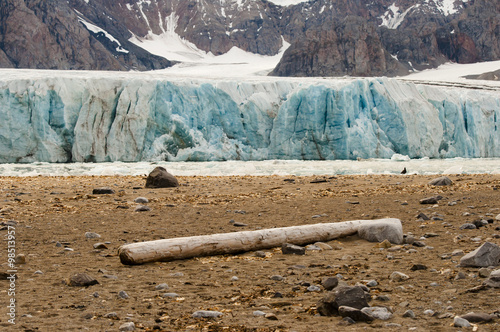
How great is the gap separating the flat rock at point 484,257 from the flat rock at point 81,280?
10.1ft

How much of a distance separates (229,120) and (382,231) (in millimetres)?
18168

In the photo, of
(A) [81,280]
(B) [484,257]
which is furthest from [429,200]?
(A) [81,280]

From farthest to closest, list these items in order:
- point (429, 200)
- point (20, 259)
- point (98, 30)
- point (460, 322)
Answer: point (98, 30)
point (429, 200)
point (20, 259)
point (460, 322)

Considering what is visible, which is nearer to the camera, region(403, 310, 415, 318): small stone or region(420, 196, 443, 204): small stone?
region(403, 310, 415, 318): small stone

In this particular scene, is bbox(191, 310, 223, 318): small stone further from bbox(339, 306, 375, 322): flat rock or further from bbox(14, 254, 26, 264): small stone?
bbox(14, 254, 26, 264): small stone

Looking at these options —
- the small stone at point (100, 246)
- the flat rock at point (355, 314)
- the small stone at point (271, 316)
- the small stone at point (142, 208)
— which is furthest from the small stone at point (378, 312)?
the small stone at point (142, 208)

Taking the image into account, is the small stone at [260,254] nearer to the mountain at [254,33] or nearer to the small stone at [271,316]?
the small stone at [271,316]

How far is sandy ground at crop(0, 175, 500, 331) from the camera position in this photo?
131 inches

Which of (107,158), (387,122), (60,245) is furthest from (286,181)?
(387,122)

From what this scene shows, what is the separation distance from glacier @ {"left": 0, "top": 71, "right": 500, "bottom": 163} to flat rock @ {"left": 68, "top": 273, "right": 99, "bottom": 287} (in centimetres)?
1759

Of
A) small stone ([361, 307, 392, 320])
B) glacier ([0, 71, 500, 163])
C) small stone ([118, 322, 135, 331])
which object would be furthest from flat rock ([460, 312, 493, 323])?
glacier ([0, 71, 500, 163])

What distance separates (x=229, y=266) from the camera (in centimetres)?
478

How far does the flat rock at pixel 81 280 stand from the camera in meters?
4.09

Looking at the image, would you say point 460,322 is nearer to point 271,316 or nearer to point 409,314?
point 409,314
